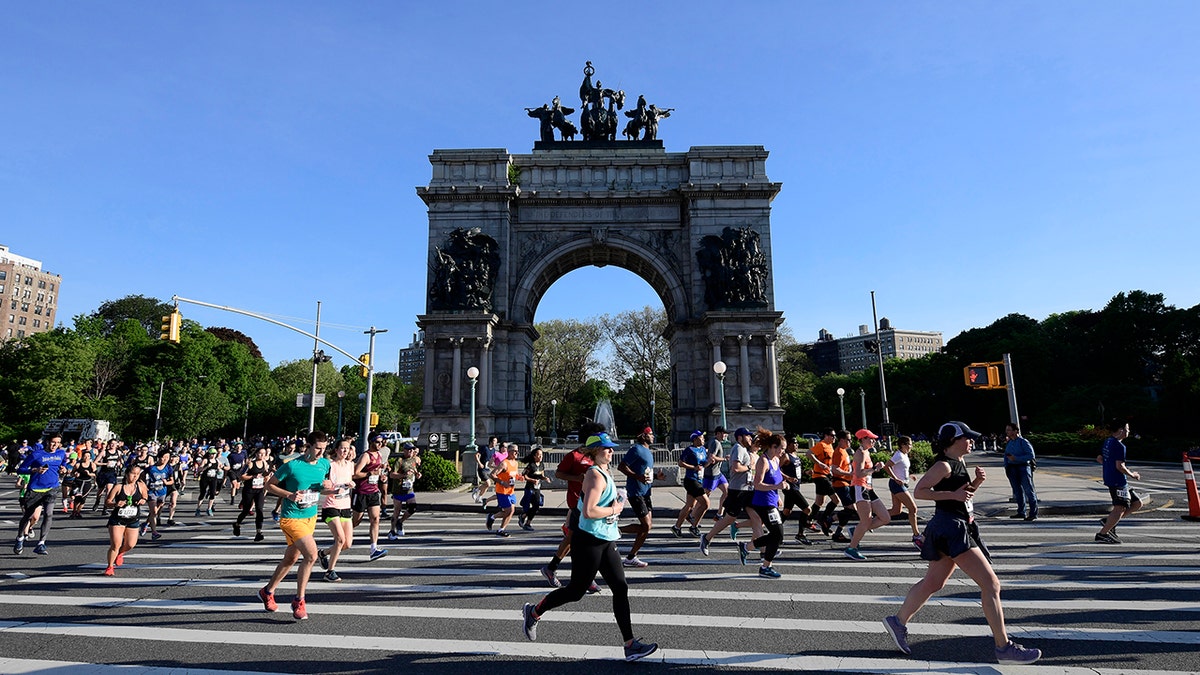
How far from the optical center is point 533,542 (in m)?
11.6

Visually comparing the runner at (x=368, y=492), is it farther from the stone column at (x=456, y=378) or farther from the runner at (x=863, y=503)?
the stone column at (x=456, y=378)

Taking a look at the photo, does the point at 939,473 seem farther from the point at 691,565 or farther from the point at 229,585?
the point at 229,585

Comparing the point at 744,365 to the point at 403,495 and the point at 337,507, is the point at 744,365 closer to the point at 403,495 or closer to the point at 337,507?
the point at 403,495

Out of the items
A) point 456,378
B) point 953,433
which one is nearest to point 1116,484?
point 953,433

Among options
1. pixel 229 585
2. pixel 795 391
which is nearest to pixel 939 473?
pixel 229 585

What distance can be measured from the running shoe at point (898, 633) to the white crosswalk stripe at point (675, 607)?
106 millimetres

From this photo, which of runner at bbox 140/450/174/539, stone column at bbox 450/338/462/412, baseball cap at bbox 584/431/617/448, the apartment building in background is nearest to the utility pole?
stone column at bbox 450/338/462/412

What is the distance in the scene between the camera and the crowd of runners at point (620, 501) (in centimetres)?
512

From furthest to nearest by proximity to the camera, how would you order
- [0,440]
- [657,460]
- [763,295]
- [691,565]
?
[0,440] < [763,295] < [657,460] < [691,565]

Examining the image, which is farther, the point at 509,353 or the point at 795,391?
the point at 795,391

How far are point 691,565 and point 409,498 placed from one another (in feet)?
19.0

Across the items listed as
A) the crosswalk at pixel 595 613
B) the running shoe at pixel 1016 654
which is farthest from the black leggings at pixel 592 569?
the running shoe at pixel 1016 654

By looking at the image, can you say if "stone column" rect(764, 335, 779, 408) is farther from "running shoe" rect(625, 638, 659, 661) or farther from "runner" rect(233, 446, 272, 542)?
"running shoe" rect(625, 638, 659, 661)

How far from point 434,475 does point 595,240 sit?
732 inches
